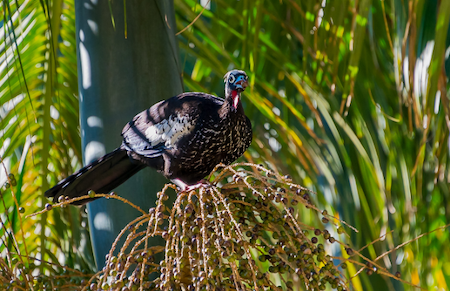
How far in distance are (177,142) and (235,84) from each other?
236mm

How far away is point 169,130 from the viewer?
1.32 m

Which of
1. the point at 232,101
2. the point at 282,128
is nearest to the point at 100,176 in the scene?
the point at 232,101

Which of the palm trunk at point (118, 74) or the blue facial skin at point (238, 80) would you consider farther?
the palm trunk at point (118, 74)

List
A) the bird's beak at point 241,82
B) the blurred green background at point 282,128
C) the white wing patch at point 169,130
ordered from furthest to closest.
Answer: the blurred green background at point 282,128 < the white wing patch at point 169,130 < the bird's beak at point 241,82

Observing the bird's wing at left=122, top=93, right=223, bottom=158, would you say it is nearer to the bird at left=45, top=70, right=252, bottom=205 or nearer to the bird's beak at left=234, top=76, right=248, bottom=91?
the bird at left=45, top=70, right=252, bottom=205

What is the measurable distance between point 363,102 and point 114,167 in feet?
3.54

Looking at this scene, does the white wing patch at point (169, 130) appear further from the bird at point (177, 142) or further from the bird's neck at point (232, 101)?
the bird's neck at point (232, 101)

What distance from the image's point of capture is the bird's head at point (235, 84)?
45.8 inches

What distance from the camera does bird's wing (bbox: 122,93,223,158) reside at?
1.26 m

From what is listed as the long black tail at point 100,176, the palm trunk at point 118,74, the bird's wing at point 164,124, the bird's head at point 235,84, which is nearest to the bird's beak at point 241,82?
the bird's head at point 235,84

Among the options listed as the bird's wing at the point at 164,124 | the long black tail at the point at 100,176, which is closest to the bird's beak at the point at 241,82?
the bird's wing at the point at 164,124

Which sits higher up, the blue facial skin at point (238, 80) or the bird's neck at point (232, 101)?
the blue facial skin at point (238, 80)

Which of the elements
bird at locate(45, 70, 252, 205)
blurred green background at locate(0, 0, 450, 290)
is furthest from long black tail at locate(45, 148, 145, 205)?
blurred green background at locate(0, 0, 450, 290)

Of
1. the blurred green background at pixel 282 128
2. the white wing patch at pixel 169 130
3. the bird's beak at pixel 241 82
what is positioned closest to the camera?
the bird's beak at pixel 241 82
